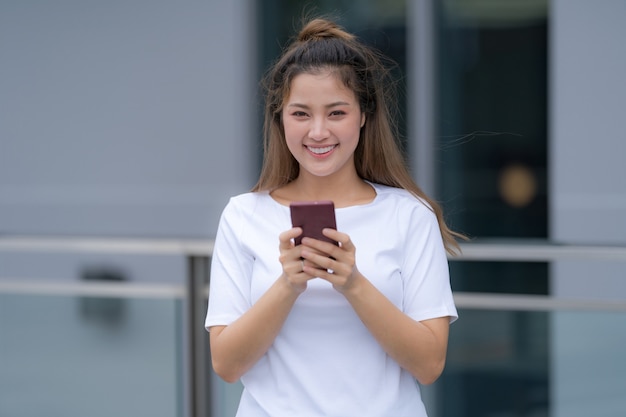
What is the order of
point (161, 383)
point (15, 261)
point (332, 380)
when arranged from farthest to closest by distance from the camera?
point (15, 261) < point (161, 383) < point (332, 380)

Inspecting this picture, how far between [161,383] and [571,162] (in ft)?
7.79

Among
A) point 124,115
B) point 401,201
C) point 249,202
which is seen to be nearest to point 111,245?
point 249,202

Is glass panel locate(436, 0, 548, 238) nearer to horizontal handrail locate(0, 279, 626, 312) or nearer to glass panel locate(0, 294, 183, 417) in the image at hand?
horizontal handrail locate(0, 279, 626, 312)

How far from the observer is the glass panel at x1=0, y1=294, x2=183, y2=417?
12.2ft

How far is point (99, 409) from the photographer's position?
3.82m

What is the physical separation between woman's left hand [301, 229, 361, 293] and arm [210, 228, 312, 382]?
0.06ft

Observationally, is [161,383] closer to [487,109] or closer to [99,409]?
[99,409]

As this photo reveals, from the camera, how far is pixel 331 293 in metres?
1.69

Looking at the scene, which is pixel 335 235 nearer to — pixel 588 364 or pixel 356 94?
pixel 356 94

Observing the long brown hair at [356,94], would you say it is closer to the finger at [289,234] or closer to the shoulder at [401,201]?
the shoulder at [401,201]

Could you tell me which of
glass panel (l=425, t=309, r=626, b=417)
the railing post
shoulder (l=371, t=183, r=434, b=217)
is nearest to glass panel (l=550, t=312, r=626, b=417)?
glass panel (l=425, t=309, r=626, b=417)

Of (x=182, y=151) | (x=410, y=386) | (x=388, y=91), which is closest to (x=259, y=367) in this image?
(x=410, y=386)

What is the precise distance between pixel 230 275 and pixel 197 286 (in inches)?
70.6

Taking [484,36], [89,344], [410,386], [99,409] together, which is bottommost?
[99,409]
